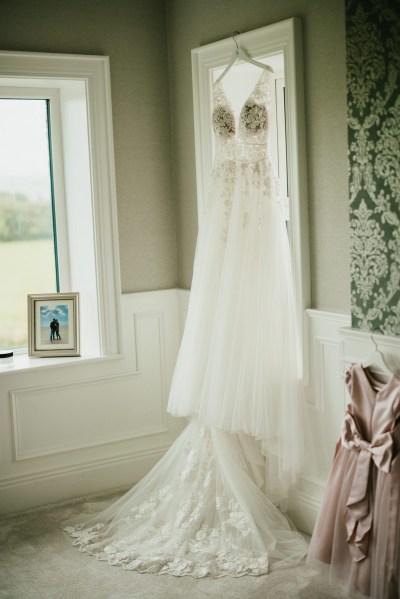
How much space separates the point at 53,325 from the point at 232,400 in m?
1.25

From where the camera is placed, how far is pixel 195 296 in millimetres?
3660

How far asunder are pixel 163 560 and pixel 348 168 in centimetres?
182

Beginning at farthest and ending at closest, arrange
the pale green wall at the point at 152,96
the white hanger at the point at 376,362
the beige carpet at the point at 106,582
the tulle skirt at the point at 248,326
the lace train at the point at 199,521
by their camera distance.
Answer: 1. the pale green wall at the point at 152,96
2. the tulle skirt at the point at 248,326
3. the lace train at the point at 199,521
4. the beige carpet at the point at 106,582
5. the white hanger at the point at 376,362

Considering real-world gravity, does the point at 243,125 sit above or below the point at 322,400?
above

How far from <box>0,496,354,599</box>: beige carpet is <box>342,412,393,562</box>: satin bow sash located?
0.28m

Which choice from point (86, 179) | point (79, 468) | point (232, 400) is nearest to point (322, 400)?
point (232, 400)

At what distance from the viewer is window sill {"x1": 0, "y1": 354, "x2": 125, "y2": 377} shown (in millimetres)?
3926

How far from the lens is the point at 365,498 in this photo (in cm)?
283

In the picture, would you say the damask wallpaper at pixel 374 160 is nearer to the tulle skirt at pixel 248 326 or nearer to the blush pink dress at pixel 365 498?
the blush pink dress at pixel 365 498

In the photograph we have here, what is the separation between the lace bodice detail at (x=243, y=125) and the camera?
3.46 meters

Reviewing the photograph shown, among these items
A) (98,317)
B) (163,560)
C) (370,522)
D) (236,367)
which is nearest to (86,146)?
(98,317)

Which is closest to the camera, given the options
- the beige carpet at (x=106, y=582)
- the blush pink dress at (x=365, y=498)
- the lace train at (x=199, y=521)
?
the blush pink dress at (x=365, y=498)

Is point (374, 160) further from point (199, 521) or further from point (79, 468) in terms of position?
point (79, 468)

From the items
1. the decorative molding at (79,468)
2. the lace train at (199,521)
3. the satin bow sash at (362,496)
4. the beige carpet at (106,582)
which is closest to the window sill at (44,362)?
the decorative molding at (79,468)
